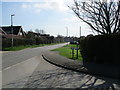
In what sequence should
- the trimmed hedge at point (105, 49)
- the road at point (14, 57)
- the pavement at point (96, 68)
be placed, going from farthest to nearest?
the road at point (14, 57) → the trimmed hedge at point (105, 49) → the pavement at point (96, 68)

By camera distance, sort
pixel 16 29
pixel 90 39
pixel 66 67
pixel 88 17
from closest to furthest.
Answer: pixel 66 67 → pixel 90 39 → pixel 88 17 → pixel 16 29

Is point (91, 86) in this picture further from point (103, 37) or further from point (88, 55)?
point (88, 55)

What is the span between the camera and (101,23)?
15016 millimetres

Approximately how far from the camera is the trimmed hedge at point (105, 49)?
10.6m

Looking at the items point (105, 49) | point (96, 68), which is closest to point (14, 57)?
point (105, 49)

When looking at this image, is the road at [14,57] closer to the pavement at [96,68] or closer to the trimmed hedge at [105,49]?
the pavement at [96,68]

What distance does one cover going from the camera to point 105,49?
11.4 metres

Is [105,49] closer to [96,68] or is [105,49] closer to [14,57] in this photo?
[96,68]

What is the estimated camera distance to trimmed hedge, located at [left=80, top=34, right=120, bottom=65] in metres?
10.6

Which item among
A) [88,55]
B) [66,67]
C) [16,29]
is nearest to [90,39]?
[88,55]

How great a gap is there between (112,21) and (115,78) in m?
8.20

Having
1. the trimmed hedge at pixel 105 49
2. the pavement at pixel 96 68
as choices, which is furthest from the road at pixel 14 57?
the trimmed hedge at pixel 105 49

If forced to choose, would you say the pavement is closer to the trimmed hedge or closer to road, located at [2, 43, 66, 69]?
the trimmed hedge

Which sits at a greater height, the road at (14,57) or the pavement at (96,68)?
the pavement at (96,68)
